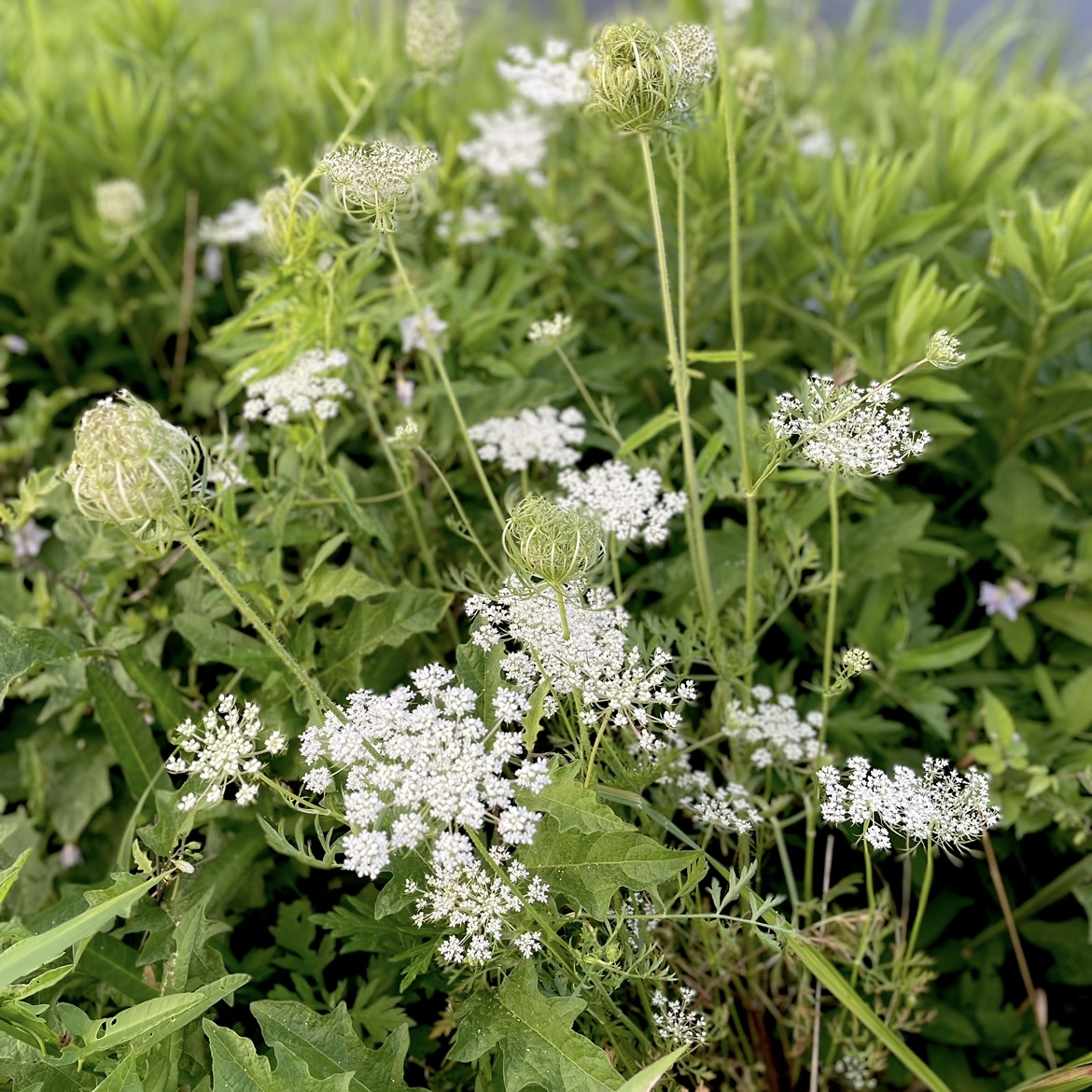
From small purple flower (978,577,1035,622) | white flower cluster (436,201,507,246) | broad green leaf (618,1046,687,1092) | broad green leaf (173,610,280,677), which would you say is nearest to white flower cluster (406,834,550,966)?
broad green leaf (618,1046,687,1092)

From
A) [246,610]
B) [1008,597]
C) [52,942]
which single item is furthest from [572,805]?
[1008,597]

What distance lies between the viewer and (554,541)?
0.86 metres

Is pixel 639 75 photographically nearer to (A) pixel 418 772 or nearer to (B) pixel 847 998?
(A) pixel 418 772

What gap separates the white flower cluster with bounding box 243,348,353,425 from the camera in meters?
1.24

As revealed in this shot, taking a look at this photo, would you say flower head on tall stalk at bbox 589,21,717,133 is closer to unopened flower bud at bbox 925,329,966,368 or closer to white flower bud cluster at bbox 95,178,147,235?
unopened flower bud at bbox 925,329,966,368

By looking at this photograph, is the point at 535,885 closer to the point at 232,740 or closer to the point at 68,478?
the point at 232,740

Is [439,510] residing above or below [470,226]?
below

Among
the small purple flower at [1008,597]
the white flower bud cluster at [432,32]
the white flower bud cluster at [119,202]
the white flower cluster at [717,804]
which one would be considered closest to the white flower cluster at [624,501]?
the white flower cluster at [717,804]

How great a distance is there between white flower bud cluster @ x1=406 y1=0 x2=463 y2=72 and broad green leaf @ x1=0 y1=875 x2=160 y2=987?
1.24 metres

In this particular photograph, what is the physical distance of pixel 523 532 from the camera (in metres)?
0.88

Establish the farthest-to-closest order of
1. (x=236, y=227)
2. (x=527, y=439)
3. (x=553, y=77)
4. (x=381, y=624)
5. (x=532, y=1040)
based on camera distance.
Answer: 1. (x=236, y=227)
2. (x=553, y=77)
3. (x=527, y=439)
4. (x=381, y=624)
5. (x=532, y=1040)

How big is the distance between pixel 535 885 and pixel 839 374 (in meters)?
0.93

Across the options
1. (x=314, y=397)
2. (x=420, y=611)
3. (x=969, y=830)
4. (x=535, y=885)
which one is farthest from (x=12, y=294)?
(x=969, y=830)

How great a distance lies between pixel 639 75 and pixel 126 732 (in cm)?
91
